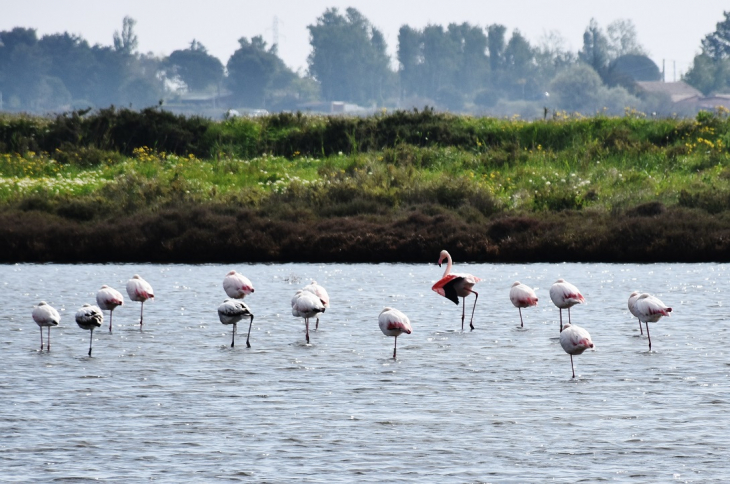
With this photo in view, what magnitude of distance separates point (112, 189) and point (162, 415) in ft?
78.8

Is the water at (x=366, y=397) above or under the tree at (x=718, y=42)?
under

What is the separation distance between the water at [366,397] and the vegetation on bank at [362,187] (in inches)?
309

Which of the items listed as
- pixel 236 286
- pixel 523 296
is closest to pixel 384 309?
pixel 523 296

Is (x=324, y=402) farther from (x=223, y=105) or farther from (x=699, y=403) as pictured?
(x=223, y=105)

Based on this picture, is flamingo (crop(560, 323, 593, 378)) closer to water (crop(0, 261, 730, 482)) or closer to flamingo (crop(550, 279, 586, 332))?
water (crop(0, 261, 730, 482))

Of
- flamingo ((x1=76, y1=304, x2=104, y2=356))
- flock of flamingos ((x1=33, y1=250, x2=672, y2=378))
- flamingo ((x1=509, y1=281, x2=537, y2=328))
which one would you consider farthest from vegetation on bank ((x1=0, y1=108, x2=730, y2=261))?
flamingo ((x1=76, y1=304, x2=104, y2=356))

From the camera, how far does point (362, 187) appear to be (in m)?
33.7

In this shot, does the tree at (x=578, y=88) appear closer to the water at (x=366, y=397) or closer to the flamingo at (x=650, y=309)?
the water at (x=366, y=397)

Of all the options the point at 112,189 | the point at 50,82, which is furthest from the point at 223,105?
the point at 112,189

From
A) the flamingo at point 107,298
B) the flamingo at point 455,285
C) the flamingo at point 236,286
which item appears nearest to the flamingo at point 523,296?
the flamingo at point 455,285

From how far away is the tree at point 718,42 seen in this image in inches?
5974

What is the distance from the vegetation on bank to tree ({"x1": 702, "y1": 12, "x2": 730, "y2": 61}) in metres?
116

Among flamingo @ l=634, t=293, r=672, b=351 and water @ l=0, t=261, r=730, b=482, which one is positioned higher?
flamingo @ l=634, t=293, r=672, b=351

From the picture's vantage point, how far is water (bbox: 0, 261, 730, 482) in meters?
9.54
